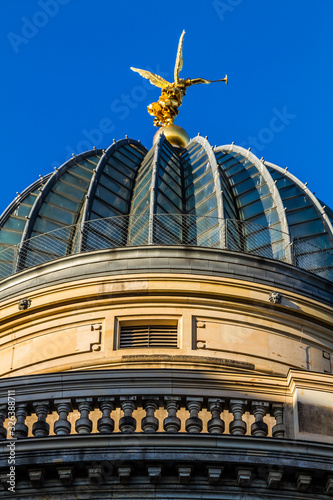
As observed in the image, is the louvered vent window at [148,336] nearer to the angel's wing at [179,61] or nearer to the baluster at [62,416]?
the baluster at [62,416]

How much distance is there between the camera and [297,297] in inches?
1316

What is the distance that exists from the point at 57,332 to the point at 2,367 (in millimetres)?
1743

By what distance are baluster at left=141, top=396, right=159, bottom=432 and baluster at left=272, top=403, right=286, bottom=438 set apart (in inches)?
90.6

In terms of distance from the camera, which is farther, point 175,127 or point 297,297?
point 175,127

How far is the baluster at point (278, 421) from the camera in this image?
23.7 meters

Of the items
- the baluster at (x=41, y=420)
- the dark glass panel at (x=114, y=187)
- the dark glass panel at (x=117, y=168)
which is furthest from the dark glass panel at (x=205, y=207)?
the baluster at (x=41, y=420)

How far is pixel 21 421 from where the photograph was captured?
78.6 feet

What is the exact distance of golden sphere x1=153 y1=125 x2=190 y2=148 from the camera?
162ft

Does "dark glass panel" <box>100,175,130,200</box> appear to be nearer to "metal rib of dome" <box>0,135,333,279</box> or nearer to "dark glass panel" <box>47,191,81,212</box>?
"metal rib of dome" <box>0,135,333,279</box>

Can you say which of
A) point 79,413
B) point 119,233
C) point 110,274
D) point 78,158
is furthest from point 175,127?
point 79,413

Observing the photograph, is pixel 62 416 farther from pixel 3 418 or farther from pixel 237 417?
pixel 237 417

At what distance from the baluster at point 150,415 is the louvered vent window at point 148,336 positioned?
25.2ft

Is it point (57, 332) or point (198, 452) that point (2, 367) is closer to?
point (57, 332)

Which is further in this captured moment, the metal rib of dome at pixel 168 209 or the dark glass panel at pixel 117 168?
the dark glass panel at pixel 117 168
